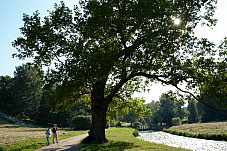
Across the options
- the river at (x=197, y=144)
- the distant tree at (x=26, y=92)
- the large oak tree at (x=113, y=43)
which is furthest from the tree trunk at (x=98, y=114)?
the distant tree at (x=26, y=92)

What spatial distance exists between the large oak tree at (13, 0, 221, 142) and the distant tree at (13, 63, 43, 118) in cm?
6030

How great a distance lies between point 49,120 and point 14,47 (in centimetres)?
5614

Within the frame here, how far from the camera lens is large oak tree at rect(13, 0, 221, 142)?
1717cm

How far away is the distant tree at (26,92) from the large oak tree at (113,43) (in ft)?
198

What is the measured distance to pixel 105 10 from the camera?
1873 centimetres

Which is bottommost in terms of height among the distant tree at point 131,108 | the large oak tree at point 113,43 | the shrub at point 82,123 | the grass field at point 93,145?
the grass field at point 93,145

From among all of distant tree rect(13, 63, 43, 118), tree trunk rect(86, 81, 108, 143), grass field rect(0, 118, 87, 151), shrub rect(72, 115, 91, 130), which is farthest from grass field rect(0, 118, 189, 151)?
distant tree rect(13, 63, 43, 118)

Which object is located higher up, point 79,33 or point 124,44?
point 79,33

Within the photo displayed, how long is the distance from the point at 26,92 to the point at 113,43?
219 feet

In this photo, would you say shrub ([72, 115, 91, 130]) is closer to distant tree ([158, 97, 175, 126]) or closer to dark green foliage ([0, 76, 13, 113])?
dark green foliage ([0, 76, 13, 113])

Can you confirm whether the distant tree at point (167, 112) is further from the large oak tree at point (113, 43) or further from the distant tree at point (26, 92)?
the large oak tree at point (113, 43)

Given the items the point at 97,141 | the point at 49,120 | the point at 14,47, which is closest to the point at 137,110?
the point at 97,141

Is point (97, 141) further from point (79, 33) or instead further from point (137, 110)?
point (79, 33)

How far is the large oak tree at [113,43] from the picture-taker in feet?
56.3
